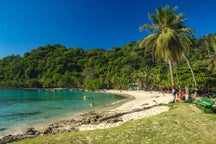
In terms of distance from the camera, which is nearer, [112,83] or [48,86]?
[112,83]

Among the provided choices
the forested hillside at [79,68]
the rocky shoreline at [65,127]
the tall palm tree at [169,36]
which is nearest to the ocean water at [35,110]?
the rocky shoreline at [65,127]

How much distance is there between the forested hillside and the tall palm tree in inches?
2186

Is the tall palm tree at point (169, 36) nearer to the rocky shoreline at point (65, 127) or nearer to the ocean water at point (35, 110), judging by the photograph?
the rocky shoreline at point (65, 127)

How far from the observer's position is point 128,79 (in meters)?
95.4

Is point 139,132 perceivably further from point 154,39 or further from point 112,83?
point 112,83

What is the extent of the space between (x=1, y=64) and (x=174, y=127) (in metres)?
180

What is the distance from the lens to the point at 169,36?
2162 centimetres

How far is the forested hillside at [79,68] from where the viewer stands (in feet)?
337

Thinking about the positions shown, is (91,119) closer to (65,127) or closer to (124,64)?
(65,127)

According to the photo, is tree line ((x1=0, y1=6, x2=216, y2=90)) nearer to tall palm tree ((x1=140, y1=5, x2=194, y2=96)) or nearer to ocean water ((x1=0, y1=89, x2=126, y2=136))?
tall palm tree ((x1=140, y1=5, x2=194, y2=96))

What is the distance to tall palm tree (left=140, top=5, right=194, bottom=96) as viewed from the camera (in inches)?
874

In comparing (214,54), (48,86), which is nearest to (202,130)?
(214,54)

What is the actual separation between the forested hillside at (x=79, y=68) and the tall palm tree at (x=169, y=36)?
182ft

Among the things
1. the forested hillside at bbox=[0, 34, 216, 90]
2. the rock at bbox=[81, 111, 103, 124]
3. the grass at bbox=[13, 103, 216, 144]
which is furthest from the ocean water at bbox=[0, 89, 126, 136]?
the forested hillside at bbox=[0, 34, 216, 90]
